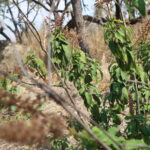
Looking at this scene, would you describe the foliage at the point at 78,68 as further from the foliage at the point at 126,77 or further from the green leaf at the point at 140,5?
the green leaf at the point at 140,5

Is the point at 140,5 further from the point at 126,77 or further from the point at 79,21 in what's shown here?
the point at 79,21

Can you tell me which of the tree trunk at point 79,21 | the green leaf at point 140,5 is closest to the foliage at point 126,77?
the green leaf at point 140,5

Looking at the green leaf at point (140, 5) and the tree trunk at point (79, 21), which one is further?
the tree trunk at point (79, 21)

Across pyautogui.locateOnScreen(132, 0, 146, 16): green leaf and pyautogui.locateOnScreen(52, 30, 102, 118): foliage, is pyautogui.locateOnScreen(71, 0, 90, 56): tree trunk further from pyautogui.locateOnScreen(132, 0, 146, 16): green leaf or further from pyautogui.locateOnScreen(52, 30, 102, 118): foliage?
pyautogui.locateOnScreen(132, 0, 146, 16): green leaf

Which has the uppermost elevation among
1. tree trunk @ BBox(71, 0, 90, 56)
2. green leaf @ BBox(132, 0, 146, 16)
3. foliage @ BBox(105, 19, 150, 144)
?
tree trunk @ BBox(71, 0, 90, 56)

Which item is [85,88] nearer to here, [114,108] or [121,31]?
[114,108]

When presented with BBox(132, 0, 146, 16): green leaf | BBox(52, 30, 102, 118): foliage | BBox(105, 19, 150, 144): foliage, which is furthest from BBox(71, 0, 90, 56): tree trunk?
BBox(132, 0, 146, 16): green leaf

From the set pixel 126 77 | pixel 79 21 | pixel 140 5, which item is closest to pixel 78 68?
pixel 126 77

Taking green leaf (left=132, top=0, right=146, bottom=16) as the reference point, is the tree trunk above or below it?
above

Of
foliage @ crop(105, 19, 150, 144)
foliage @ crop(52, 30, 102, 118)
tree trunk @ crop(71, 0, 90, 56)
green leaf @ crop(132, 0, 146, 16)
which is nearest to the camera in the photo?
green leaf @ crop(132, 0, 146, 16)

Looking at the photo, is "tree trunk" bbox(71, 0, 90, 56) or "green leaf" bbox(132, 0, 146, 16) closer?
"green leaf" bbox(132, 0, 146, 16)

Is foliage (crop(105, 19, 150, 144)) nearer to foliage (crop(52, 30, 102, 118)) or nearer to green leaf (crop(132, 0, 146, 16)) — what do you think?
foliage (crop(52, 30, 102, 118))

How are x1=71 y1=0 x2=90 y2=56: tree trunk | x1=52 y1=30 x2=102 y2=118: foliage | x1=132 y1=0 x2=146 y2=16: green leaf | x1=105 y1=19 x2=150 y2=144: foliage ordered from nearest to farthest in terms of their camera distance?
1. x1=132 y1=0 x2=146 y2=16: green leaf
2. x1=105 y1=19 x2=150 y2=144: foliage
3. x1=52 y1=30 x2=102 y2=118: foliage
4. x1=71 y1=0 x2=90 y2=56: tree trunk

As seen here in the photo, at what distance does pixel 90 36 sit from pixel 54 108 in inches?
304
